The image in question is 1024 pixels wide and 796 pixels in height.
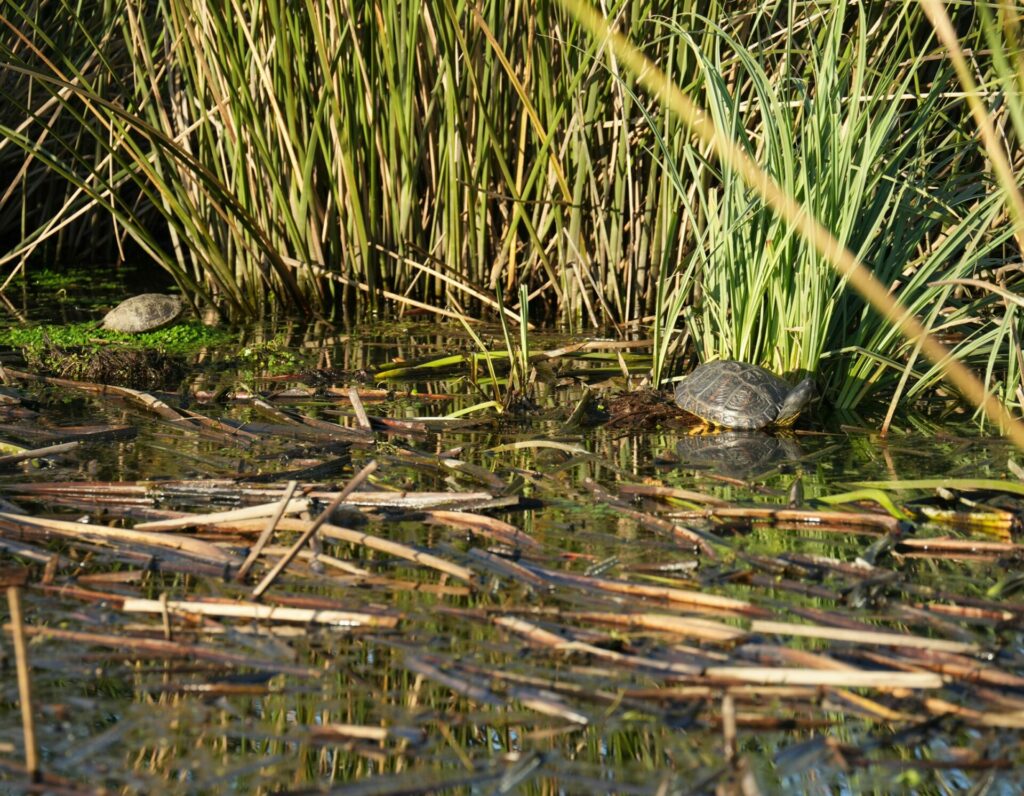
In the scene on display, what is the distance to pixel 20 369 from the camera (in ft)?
17.9

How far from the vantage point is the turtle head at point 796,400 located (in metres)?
4.58

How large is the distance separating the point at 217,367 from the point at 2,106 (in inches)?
149

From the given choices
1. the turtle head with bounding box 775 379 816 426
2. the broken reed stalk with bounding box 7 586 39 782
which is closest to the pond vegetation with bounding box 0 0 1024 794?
the broken reed stalk with bounding box 7 586 39 782

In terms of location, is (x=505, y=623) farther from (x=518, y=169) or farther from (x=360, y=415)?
→ (x=518, y=169)

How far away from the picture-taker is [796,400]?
4582 mm

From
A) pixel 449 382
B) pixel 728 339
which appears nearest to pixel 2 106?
pixel 449 382

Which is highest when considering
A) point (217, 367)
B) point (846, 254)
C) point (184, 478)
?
Answer: point (846, 254)

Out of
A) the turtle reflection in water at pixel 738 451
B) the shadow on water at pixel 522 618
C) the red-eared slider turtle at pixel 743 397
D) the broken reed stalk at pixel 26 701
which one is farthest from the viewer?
the red-eared slider turtle at pixel 743 397

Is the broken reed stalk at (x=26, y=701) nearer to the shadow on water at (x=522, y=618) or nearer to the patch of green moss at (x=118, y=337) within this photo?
the shadow on water at (x=522, y=618)

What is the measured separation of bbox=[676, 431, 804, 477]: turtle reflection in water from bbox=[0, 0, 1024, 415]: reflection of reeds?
0.44 meters

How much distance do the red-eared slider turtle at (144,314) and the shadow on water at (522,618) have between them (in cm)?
210

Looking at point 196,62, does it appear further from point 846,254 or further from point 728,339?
point 846,254

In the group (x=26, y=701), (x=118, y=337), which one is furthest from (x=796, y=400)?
(x=118, y=337)

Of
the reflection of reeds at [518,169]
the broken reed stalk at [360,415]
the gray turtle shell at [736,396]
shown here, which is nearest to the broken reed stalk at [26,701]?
the broken reed stalk at [360,415]
